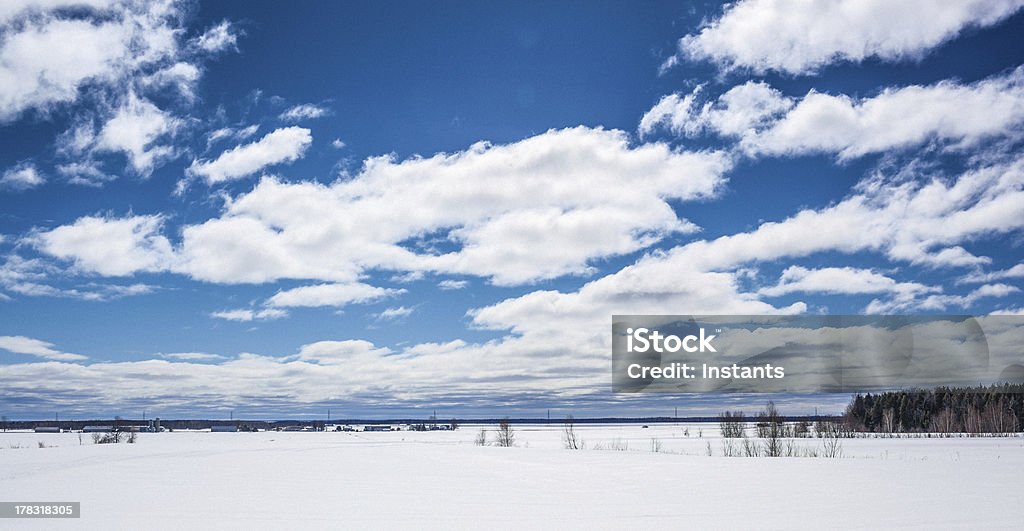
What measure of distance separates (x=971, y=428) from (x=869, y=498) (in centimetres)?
10289

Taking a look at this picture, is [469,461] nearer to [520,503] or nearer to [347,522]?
[520,503]

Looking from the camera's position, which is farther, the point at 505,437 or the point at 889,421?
the point at 889,421

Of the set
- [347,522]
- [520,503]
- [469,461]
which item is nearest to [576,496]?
[520,503]

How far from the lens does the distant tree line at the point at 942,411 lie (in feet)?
349

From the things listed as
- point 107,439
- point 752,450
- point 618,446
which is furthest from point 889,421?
point 107,439

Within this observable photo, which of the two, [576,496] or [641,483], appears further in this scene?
[641,483]

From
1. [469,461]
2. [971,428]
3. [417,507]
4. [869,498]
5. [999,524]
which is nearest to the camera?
[999,524]

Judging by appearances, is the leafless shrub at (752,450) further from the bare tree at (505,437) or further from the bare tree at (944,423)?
the bare tree at (944,423)

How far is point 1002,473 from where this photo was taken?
29.6m

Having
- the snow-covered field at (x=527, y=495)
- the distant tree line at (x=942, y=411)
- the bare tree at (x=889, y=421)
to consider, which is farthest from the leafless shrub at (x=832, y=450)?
the bare tree at (x=889, y=421)

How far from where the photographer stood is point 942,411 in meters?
114

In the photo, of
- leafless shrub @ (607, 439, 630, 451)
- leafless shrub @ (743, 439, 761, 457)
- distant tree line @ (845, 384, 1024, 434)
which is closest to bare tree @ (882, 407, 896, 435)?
distant tree line @ (845, 384, 1024, 434)

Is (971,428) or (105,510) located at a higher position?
(105,510)

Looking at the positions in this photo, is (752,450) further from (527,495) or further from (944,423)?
(944,423)
